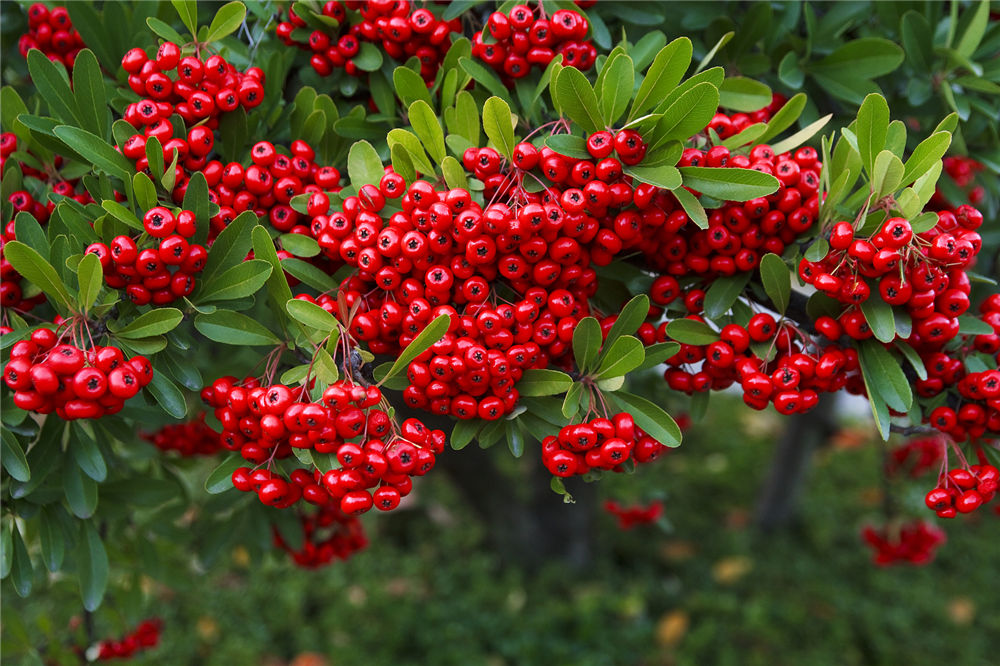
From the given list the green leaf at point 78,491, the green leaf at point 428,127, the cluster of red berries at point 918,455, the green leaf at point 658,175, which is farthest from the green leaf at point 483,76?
the cluster of red berries at point 918,455

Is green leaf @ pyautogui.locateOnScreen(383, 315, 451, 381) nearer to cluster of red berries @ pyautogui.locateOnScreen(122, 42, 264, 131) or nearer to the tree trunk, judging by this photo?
cluster of red berries @ pyautogui.locateOnScreen(122, 42, 264, 131)

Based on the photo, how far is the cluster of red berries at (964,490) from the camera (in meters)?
1.51

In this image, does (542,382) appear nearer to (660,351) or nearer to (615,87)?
(660,351)

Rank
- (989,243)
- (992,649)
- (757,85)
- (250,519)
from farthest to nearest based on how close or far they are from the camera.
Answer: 1. (992,649)
2. (250,519)
3. (989,243)
4. (757,85)

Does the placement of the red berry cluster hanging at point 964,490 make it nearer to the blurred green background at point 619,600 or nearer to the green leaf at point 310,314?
the green leaf at point 310,314

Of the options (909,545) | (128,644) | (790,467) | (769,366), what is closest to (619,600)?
(790,467)

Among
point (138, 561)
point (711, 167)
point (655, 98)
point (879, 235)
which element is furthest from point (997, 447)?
point (138, 561)

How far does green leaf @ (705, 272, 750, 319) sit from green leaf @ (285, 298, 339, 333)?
29.1 inches

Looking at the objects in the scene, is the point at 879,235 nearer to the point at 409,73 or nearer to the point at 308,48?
the point at 409,73

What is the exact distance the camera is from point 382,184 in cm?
144

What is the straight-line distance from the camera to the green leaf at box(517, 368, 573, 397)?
143cm

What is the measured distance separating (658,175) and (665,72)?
7.5 inches

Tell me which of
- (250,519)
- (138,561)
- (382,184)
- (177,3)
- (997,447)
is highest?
(177,3)

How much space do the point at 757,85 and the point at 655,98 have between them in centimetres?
42
